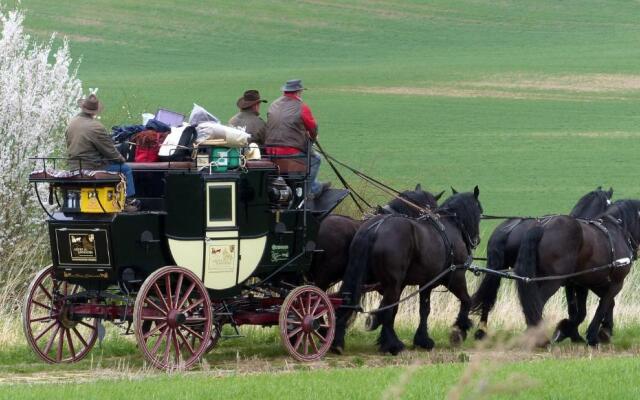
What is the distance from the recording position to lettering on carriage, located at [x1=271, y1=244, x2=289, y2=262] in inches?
482

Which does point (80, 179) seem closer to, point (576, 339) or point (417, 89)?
point (576, 339)

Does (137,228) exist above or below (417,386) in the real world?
above

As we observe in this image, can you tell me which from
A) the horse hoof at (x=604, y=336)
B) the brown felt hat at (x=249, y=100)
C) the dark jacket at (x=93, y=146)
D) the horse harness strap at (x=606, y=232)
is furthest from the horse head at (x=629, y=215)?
the dark jacket at (x=93, y=146)

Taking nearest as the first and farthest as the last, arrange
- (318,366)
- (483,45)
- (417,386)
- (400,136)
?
(417,386) → (318,366) → (400,136) → (483,45)

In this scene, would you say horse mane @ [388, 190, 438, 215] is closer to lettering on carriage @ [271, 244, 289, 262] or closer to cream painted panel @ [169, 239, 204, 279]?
lettering on carriage @ [271, 244, 289, 262]

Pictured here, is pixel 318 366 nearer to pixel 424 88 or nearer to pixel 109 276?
pixel 109 276

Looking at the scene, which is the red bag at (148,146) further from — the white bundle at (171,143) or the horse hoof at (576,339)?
the horse hoof at (576,339)

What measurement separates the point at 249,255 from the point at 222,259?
1.03 feet

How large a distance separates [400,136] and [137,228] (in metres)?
29.3

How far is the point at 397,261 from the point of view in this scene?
42.5 feet

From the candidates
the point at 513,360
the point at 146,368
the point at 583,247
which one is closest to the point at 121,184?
the point at 146,368

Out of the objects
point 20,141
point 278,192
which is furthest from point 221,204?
point 20,141

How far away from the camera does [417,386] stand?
31.7ft

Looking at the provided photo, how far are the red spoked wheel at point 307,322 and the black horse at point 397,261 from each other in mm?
555
